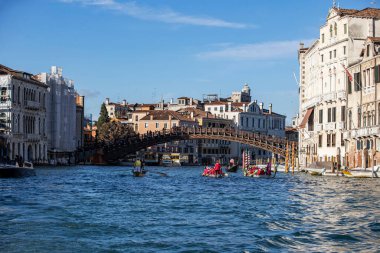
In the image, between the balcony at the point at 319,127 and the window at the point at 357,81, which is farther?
the balcony at the point at 319,127

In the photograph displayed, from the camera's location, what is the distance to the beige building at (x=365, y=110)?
133 ft

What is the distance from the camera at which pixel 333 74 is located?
4950cm

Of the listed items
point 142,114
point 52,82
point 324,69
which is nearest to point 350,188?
point 324,69

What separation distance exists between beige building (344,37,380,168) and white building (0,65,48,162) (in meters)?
24.0

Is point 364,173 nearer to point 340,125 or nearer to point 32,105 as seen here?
point 340,125

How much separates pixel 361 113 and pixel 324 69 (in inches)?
331

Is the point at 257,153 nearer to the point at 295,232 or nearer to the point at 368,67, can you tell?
the point at 368,67

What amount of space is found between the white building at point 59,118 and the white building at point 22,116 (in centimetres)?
294

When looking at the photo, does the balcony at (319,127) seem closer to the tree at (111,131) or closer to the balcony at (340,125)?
the balcony at (340,125)

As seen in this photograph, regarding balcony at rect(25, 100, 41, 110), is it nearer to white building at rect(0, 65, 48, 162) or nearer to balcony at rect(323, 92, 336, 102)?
white building at rect(0, 65, 48, 162)

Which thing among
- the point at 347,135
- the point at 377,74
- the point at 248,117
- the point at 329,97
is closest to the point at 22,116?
the point at 329,97

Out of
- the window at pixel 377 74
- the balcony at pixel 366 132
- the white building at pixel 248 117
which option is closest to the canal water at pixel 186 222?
the balcony at pixel 366 132

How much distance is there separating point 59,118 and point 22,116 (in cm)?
925

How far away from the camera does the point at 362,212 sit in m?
19.5
